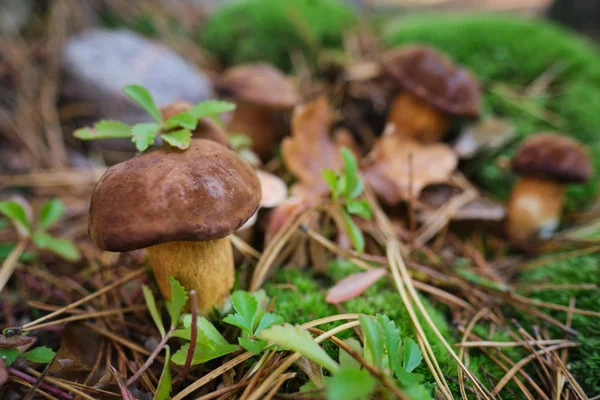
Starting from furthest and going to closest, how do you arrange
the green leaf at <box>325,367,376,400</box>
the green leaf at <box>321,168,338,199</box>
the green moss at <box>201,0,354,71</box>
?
the green moss at <box>201,0,354,71</box>
the green leaf at <box>321,168,338,199</box>
the green leaf at <box>325,367,376,400</box>

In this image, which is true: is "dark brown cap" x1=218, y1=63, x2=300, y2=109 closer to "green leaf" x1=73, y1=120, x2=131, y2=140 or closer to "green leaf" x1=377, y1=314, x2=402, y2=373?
"green leaf" x1=73, y1=120, x2=131, y2=140

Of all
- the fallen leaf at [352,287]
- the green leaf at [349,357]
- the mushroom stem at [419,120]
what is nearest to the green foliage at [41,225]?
the fallen leaf at [352,287]

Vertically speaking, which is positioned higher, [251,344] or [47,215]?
[251,344]

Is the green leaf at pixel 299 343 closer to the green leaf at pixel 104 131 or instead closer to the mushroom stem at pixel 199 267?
the mushroom stem at pixel 199 267

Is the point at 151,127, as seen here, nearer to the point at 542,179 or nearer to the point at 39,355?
the point at 39,355

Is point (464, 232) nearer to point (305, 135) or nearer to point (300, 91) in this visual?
point (305, 135)

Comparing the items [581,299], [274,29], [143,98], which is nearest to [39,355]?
[143,98]

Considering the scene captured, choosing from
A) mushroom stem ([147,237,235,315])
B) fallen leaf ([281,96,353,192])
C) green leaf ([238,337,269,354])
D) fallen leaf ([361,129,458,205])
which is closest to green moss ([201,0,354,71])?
fallen leaf ([281,96,353,192])
